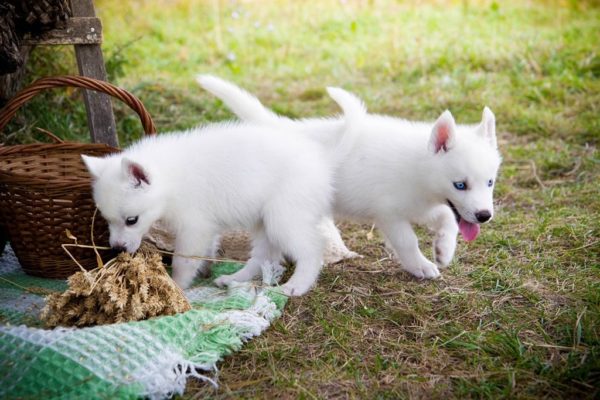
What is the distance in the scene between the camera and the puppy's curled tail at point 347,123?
3316 mm

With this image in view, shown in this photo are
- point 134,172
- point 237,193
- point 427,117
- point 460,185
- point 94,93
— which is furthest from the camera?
point 427,117

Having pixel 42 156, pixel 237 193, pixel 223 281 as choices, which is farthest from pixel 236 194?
pixel 42 156

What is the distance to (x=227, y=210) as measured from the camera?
10.3 ft

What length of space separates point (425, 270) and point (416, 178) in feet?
1.58

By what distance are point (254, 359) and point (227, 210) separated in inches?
36.0

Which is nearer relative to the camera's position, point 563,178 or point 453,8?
point 563,178

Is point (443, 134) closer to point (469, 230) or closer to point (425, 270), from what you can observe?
point (469, 230)

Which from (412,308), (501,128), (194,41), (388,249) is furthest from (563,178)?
(194,41)

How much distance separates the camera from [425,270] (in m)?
3.17

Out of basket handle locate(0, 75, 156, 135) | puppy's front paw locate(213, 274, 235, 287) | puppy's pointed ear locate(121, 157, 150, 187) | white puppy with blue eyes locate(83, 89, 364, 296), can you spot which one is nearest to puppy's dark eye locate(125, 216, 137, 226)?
white puppy with blue eyes locate(83, 89, 364, 296)

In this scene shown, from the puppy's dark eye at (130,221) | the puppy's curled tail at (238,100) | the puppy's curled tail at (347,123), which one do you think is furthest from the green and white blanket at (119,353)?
the puppy's curled tail at (238,100)

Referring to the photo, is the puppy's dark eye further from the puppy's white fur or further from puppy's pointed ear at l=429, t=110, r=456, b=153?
puppy's pointed ear at l=429, t=110, r=456, b=153

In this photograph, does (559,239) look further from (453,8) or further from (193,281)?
(453,8)

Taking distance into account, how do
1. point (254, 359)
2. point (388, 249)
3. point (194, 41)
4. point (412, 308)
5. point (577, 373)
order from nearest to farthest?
point (577, 373)
point (254, 359)
point (412, 308)
point (388, 249)
point (194, 41)
